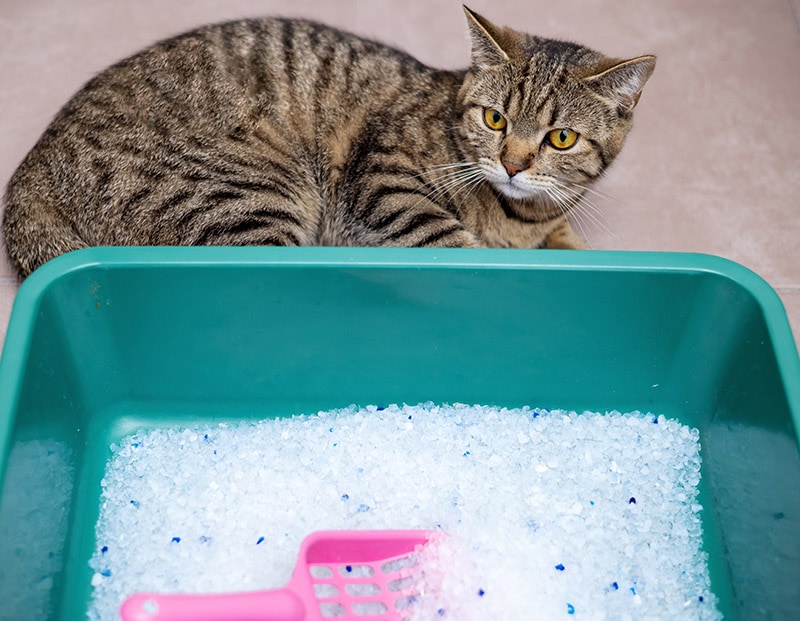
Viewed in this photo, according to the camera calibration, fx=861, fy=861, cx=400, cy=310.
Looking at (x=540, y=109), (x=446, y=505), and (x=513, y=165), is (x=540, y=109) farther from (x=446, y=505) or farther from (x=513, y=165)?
(x=446, y=505)

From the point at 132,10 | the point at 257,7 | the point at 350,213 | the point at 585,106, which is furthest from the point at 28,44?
the point at 585,106

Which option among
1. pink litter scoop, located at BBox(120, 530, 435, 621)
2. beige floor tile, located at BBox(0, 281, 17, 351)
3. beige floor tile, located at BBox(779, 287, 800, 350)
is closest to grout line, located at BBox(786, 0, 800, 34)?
beige floor tile, located at BBox(779, 287, 800, 350)

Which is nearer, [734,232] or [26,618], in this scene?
[26,618]

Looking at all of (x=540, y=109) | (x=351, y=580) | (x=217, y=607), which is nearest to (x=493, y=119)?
(x=540, y=109)

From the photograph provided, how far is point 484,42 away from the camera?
1.33m

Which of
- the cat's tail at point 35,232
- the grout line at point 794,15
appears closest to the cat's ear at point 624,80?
the cat's tail at point 35,232

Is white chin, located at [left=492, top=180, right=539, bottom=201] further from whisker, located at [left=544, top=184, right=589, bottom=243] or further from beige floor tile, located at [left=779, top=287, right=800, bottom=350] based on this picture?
beige floor tile, located at [left=779, top=287, right=800, bottom=350]

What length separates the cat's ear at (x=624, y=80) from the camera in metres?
1.24

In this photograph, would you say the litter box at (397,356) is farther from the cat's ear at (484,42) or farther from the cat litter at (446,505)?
the cat's ear at (484,42)

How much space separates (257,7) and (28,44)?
20.2 inches

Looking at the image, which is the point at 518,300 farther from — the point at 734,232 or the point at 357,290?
the point at 734,232

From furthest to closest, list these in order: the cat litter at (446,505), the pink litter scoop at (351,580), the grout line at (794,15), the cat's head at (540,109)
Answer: the grout line at (794,15)
the cat's head at (540,109)
the cat litter at (446,505)
the pink litter scoop at (351,580)

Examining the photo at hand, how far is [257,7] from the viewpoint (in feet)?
6.52

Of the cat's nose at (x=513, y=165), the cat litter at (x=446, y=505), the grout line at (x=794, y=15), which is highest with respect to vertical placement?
the grout line at (x=794, y=15)
